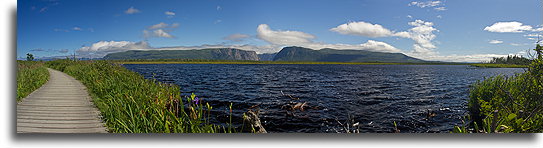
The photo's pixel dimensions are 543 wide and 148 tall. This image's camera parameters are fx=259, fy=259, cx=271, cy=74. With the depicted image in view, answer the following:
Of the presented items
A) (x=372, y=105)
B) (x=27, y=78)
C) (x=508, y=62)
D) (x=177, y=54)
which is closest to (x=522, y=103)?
(x=508, y=62)

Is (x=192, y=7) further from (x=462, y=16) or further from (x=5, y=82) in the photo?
(x=462, y=16)

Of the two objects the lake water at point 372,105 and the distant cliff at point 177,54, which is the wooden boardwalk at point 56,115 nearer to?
the distant cliff at point 177,54

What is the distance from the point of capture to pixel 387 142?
4.29 meters

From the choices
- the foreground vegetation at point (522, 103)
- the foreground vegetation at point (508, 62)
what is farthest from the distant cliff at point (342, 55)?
the foreground vegetation at point (522, 103)

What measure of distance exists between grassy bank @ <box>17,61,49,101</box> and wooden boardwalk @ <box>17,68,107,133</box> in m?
0.14

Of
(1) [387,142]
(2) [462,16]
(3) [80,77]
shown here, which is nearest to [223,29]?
(1) [387,142]

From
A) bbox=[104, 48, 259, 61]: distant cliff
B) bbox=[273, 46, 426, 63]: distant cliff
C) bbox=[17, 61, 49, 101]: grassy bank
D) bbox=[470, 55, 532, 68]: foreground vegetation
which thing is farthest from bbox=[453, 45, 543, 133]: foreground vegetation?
bbox=[17, 61, 49, 101]: grassy bank

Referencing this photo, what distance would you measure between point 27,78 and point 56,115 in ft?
6.10

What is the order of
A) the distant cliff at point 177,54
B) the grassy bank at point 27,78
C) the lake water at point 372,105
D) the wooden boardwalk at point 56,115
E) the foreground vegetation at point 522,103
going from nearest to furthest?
the foreground vegetation at point 522,103, the wooden boardwalk at point 56,115, the grassy bank at point 27,78, the distant cliff at point 177,54, the lake water at point 372,105

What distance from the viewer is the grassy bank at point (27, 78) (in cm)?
439

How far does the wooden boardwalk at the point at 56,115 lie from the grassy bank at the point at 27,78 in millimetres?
143

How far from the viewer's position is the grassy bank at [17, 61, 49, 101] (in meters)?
4.39

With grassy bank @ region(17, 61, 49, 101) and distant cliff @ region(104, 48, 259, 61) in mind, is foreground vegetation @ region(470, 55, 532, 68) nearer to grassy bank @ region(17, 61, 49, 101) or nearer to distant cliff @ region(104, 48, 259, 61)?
distant cliff @ region(104, 48, 259, 61)

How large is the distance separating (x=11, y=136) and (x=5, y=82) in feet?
3.06
